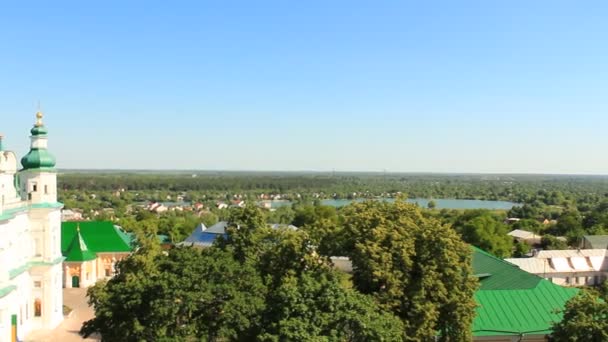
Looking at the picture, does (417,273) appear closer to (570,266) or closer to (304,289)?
(304,289)

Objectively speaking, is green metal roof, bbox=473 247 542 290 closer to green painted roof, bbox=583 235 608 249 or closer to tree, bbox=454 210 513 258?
tree, bbox=454 210 513 258

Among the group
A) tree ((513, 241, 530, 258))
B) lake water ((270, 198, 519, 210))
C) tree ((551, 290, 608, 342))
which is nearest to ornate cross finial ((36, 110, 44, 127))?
tree ((551, 290, 608, 342))

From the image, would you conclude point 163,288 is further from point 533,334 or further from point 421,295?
point 533,334

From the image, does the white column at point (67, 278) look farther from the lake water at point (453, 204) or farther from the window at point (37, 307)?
the lake water at point (453, 204)

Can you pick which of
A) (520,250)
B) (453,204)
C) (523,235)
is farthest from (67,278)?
(453,204)

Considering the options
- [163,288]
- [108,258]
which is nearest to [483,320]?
[163,288]

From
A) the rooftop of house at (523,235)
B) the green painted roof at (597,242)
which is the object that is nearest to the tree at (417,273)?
the green painted roof at (597,242)
